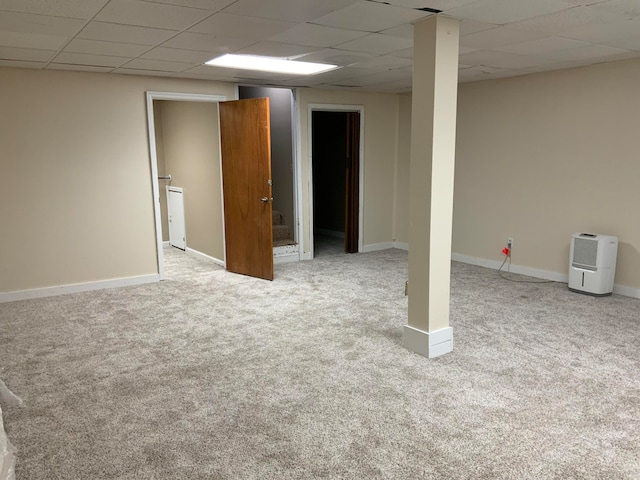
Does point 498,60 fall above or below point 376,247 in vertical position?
above

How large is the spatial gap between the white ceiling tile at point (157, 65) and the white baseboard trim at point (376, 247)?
3.51m

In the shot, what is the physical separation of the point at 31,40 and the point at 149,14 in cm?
120

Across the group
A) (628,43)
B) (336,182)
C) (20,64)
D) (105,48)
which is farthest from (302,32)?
(336,182)

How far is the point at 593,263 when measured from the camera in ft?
14.9

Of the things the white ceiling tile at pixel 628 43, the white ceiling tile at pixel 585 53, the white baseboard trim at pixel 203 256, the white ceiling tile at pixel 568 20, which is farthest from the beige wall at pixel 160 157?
the white ceiling tile at pixel 628 43

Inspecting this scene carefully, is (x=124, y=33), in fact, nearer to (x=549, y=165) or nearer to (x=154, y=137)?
(x=154, y=137)

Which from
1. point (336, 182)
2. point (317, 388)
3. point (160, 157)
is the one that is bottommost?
point (317, 388)

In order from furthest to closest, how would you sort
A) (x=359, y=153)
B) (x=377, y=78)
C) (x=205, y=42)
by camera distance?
(x=359, y=153) → (x=377, y=78) → (x=205, y=42)

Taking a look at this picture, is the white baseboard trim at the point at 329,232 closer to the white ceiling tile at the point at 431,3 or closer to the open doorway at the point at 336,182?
the open doorway at the point at 336,182

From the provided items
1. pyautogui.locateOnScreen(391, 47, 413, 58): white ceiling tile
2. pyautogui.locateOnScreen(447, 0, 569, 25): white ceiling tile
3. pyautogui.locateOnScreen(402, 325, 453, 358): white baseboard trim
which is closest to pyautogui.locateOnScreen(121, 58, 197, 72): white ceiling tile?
pyautogui.locateOnScreen(391, 47, 413, 58): white ceiling tile

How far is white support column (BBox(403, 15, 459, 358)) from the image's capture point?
2.99 metres

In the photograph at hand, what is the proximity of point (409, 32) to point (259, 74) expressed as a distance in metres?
2.17

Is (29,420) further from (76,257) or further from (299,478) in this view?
(76,257)

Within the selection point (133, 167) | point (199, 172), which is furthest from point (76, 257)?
point (199, 172)
